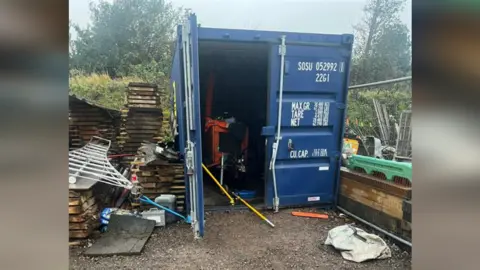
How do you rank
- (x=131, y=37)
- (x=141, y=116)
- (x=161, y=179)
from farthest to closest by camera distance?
1. (x=131, y=37)
2. (x=141, y=116)
3. (x=161, y=179)

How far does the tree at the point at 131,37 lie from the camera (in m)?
13.4

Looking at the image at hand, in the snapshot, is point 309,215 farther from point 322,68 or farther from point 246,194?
point 322,68

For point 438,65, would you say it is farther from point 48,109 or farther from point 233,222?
point 233,222

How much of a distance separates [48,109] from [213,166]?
4471 mm

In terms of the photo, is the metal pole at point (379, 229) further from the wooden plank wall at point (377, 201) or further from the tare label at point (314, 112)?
the tare label at point (314, 112)

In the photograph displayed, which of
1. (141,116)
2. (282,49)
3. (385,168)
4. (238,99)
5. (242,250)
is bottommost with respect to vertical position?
(242,250)

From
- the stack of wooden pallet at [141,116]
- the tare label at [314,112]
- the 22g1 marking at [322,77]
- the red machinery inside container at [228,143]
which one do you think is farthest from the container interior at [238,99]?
the stack of wooden pallet at [141,116]

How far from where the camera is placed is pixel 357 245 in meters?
2.93

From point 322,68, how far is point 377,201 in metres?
1.68

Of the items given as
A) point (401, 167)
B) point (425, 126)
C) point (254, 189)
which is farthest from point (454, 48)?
point (254, 189)

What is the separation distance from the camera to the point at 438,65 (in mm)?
731

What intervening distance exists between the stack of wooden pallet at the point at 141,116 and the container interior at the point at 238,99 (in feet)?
3.81

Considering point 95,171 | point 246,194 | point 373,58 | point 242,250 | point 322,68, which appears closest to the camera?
point 242,250

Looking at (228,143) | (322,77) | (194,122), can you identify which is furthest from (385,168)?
(228,143)
